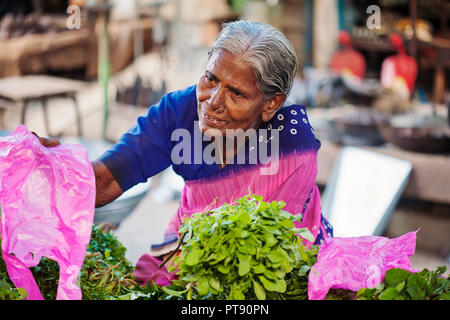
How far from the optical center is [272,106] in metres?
1.63

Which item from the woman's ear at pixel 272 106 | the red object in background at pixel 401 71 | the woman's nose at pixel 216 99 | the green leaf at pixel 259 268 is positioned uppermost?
the woman's nose at pixel 216 99

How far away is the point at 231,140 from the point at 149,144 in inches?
10.7

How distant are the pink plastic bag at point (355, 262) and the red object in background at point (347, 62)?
18.5 feet

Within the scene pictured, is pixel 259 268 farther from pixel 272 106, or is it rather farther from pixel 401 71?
pixel 401 71

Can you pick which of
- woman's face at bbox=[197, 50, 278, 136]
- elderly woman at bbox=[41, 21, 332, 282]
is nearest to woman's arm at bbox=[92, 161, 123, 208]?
elderly woman at bbox=[41, 21, 332, 282]

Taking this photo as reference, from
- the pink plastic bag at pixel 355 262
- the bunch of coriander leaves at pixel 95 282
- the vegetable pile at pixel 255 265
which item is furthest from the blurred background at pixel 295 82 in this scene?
the pink plastic bag at pixel 355 262

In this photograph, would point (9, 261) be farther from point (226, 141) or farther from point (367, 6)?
point (367, 6)

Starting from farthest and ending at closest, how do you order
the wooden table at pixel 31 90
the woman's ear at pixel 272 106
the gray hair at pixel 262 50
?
the wooden table at pixel 31 90
the woman's ear at pixel 272 106
the gray hair at pixel 262 50

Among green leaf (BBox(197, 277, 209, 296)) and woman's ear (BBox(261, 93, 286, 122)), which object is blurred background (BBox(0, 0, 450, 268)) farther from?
green leaf (BBox(197, 277, 209, 296))

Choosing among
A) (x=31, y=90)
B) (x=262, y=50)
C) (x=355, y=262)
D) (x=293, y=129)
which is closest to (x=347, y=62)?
(x=31, y=90)

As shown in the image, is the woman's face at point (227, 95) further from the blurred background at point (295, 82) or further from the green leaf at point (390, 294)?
the blurred background at point (295, 82)

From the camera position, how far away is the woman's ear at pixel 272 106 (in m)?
1.61

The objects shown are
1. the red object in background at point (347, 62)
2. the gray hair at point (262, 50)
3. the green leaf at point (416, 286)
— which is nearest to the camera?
the green leaf at point (416, 286)

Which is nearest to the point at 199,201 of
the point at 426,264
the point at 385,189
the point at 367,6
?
the point at 385,189
